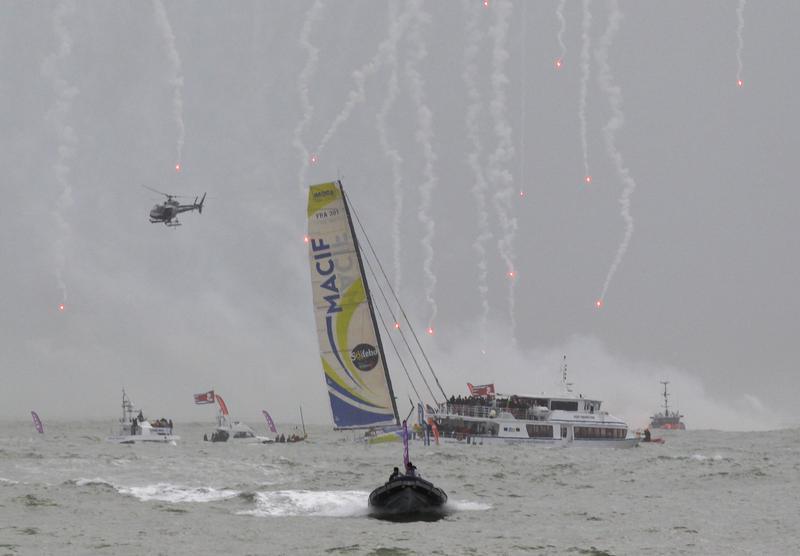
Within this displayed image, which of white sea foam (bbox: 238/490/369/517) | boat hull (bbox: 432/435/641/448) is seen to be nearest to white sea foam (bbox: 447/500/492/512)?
white sea foam (bbox: 238/490/369/517)

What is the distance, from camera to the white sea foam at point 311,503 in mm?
28188

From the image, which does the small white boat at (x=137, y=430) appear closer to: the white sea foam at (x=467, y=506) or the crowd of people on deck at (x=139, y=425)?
the crowd of people on deck at (x=139, y=425)

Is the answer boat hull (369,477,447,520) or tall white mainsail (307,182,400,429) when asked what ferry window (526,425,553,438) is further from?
boat hull (369,477,447,520)

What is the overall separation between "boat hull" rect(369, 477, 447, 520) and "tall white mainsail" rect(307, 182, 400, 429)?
Result: 29.8ft

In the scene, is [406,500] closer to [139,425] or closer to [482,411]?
[482,411]

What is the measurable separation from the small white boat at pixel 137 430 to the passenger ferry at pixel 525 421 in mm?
25185

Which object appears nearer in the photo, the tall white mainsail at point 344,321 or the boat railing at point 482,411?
the tall white mainsail at point 344,321

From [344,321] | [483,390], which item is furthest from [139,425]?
[344,321]

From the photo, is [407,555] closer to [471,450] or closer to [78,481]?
[78,481]

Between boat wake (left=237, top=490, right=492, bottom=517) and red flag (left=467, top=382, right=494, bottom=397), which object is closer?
boat wake (left=237, top=490, right=492, bottom=517)

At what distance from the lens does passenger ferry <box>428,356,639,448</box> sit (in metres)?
64.8

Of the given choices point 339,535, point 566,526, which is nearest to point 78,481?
point 339,535

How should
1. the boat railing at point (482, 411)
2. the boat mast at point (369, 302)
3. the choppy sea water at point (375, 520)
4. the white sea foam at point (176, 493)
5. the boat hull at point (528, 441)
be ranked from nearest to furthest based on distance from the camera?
the choppy sea water at point (375, 520) < the white sea foam at point (176, 493) < the boat mast at point (369, 302) < the boat hull at point (528, 441) < the boat railing at point (482, 411)

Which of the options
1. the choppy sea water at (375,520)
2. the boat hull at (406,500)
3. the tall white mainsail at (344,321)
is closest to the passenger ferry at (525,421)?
the choppy sea water at (375,520)
